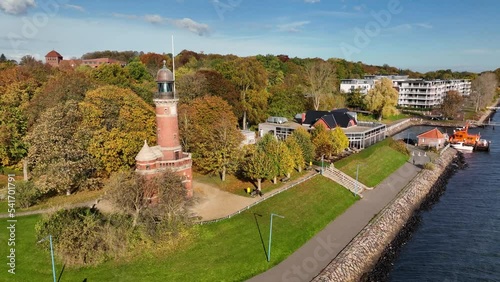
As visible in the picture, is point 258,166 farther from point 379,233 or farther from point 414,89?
point 414,89

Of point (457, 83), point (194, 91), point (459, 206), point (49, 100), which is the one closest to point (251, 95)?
point (194, 91)

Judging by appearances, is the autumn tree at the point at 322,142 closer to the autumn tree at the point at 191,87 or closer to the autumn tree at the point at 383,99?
the autumn tree at the point at 191,87

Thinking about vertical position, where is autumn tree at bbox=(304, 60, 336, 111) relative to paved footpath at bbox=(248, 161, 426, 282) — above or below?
above

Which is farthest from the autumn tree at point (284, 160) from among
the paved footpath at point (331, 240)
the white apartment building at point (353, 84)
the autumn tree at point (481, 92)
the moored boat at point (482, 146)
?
the autumn tree at point (481, 92)

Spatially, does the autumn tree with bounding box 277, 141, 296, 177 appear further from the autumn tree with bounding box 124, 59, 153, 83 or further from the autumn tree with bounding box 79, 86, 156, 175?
the autumn tree with bounding box 124, 59, 153, 83

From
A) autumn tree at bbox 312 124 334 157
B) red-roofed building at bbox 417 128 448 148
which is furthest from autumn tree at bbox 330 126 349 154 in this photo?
red-roofed building at bbox 417 128 448 148

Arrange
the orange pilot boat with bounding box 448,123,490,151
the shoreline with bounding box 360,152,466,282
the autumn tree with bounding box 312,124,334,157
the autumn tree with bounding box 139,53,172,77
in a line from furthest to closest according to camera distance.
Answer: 1. the autumn tree with bounding box 139,53,172,77
2. the orange pilot boat with bounding box 448,123,490,151
3. the autumn tree with bounding box 312,124,334,157
4. the shoreline with bounding box 360,152,466,282

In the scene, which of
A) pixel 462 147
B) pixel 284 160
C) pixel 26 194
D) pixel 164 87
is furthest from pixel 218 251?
pixel 462 147
